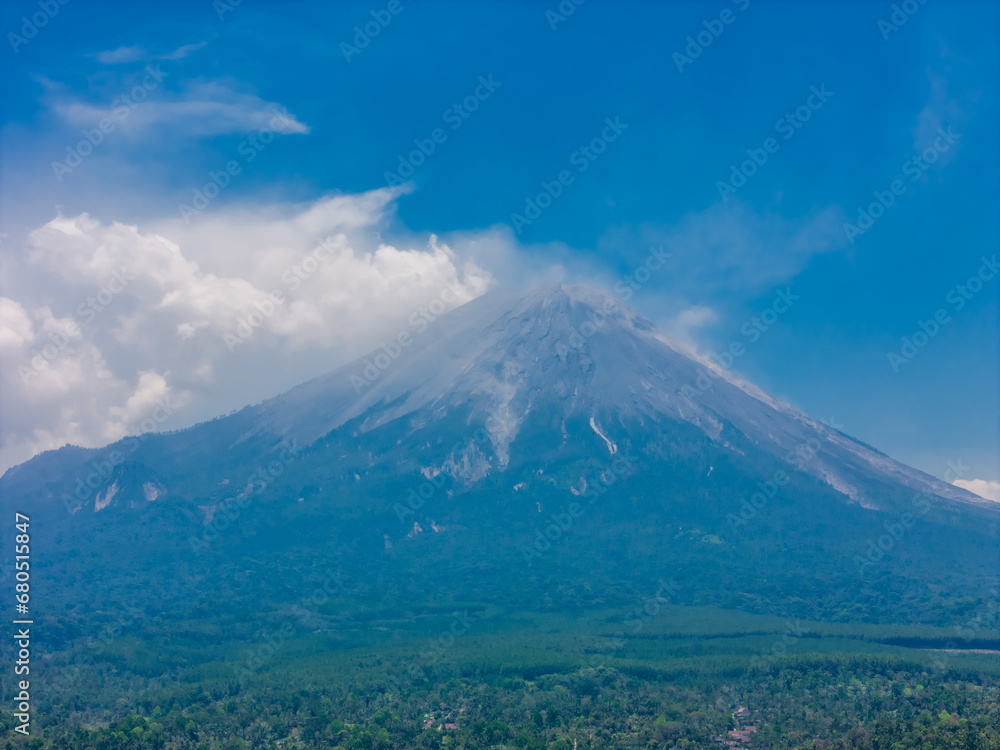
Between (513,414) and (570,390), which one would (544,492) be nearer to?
(513,414)

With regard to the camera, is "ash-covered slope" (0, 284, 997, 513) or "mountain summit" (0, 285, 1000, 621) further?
"ash-covered slope" (0, 284, 997, 513)

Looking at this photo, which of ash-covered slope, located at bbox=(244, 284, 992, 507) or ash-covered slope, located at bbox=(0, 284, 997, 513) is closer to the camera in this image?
ash-covered slope, located at bbox=(0, 284, 997, 513)

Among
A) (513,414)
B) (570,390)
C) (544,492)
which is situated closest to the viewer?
(544,492)

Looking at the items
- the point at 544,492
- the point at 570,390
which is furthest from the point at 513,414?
the point at 544,492

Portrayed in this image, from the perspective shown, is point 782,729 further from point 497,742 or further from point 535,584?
point 535,584

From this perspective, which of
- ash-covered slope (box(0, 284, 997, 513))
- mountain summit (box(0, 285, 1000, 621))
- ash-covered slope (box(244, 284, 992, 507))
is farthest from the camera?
ash-covered slope (box(244, 284, 992, 507))

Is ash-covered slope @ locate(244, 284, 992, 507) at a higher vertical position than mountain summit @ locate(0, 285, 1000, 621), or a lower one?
higher

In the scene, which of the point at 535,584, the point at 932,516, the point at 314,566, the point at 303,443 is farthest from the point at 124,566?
the point at 932,516

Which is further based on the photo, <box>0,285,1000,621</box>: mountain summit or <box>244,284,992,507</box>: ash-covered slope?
Answer: <box>244,284,992,507</box>: ash-covered slope

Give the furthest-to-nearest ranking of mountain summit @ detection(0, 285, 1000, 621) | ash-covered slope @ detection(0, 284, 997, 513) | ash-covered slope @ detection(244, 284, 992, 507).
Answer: ash-covered slope @ detection(244, 284, 992, 507), ash-covered slope @ detection(0, 284, 997, 513), mountain summit @ detection(0, 285, 1000, 621)
